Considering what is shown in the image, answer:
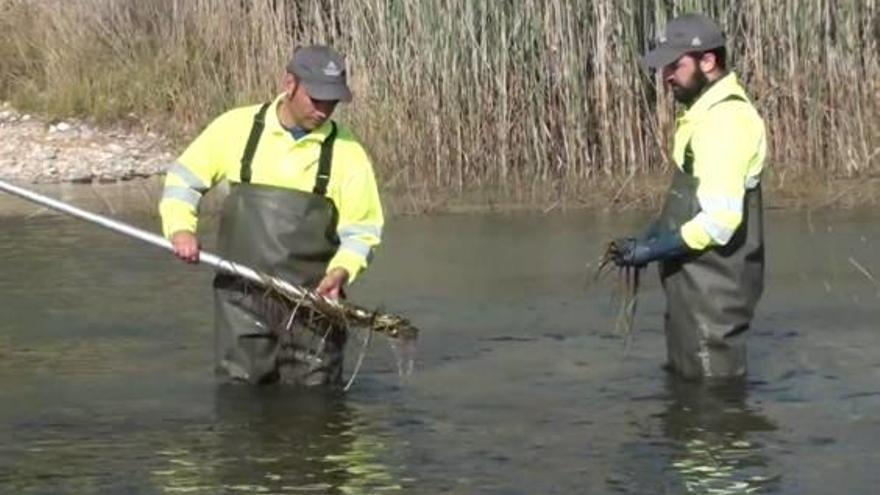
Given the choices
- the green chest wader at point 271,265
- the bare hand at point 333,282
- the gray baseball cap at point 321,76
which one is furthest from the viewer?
the green chest wader at point 271,265

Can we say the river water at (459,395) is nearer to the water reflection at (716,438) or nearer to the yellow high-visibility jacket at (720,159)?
the water reflection at (716,438)

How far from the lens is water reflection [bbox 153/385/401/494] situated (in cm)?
810

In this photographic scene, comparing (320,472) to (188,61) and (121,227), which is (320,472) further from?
(188,61)

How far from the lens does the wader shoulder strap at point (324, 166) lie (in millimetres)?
8961

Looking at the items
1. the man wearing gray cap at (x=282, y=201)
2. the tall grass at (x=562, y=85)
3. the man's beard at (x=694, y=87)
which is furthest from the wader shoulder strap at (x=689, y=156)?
the tall grass at (x=562, y=85)

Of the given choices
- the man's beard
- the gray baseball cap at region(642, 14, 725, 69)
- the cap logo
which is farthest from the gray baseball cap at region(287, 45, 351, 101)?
the man's beard

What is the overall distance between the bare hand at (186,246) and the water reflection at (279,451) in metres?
0.70

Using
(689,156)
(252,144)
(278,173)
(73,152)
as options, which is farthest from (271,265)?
(73,152)

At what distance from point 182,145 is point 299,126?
10.3 metres

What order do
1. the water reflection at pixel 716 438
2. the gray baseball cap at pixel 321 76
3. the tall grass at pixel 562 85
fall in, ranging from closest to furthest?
1. the water reflection at pixel 716 438
2. the gray baseball cap at pixel 321 76
3. the tall grass at pixel 562 85

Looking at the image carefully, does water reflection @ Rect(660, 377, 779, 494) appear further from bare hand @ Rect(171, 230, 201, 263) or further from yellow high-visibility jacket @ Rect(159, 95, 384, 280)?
bare hand @ Rect(171, 230, 201, 263)

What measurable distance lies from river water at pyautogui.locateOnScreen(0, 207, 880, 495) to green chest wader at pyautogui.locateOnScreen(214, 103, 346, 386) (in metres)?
0.17

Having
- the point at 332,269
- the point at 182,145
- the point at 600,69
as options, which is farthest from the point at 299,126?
the point at 182,145

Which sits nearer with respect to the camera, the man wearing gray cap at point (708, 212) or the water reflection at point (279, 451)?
the water reflection at point (279, 451)
